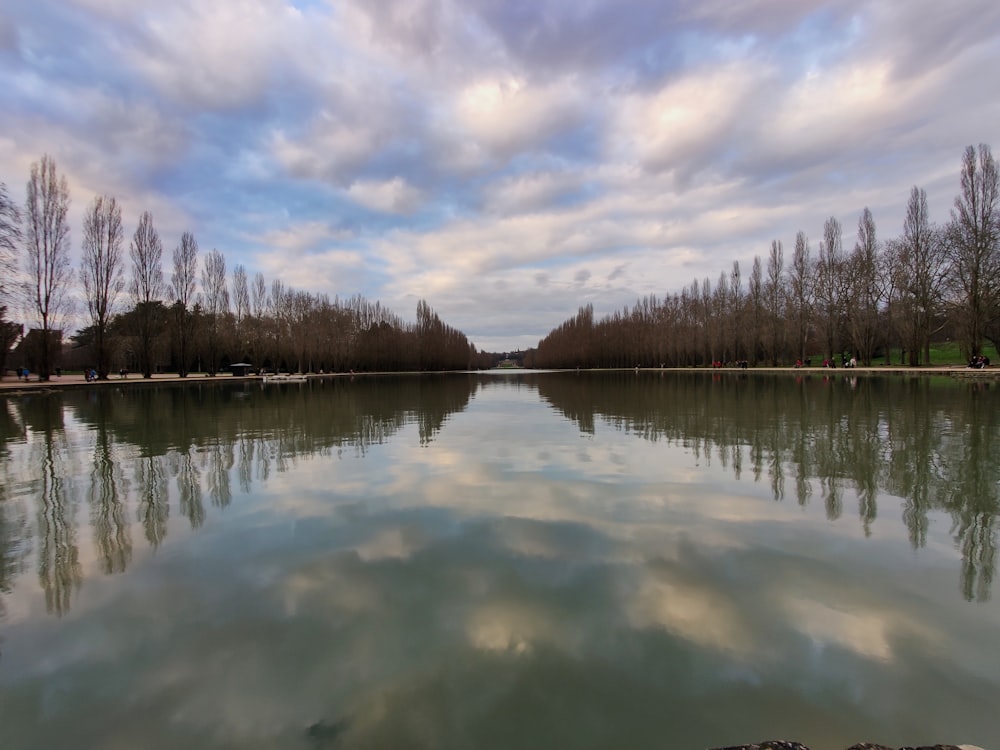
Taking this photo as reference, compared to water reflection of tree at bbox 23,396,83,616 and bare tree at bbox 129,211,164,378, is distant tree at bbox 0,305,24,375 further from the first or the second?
water reflection of tree at bbox 23,396,83,616

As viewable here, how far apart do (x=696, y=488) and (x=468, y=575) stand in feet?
12.4

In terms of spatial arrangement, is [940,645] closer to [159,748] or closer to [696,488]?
[696,488]

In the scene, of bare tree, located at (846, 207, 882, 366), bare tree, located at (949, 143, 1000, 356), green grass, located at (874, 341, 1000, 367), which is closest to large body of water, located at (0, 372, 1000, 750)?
bare tree, located at (949, 143, 1000, 356)

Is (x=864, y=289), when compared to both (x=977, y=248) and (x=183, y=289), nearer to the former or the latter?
(x=977, y=248)

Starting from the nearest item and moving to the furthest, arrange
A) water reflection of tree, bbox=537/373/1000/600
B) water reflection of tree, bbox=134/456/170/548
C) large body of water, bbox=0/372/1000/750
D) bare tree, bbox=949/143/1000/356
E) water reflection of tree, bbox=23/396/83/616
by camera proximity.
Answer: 1. large body of water, bbox=0/372/1000/750
2. water reflection of tree, bbox=23/396/83/616
3. water reflection of tree, bbox=134/456/170/548
4. water reflection of tree, bbox=537/373/1000/600
5. bare tree, bbox=949/143/1000/356

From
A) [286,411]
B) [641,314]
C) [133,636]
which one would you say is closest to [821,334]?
[641,314]

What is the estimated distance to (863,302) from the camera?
43719 millimetres

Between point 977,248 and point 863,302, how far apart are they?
11371 millimetres

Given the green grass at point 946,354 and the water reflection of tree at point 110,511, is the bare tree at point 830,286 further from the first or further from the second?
the water reflection of tree at point 110,511

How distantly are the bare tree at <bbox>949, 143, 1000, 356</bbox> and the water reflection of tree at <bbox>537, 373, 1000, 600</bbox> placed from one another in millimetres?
20520

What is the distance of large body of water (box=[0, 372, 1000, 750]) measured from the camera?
251cm

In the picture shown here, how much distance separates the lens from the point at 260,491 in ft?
22.3

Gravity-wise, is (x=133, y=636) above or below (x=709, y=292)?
below

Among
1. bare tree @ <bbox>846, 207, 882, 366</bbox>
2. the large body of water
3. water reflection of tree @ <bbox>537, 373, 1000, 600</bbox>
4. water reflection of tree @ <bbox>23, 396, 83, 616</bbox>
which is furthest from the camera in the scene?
bare tree @ <bbox>846, 207, 882, 366</bbox>
